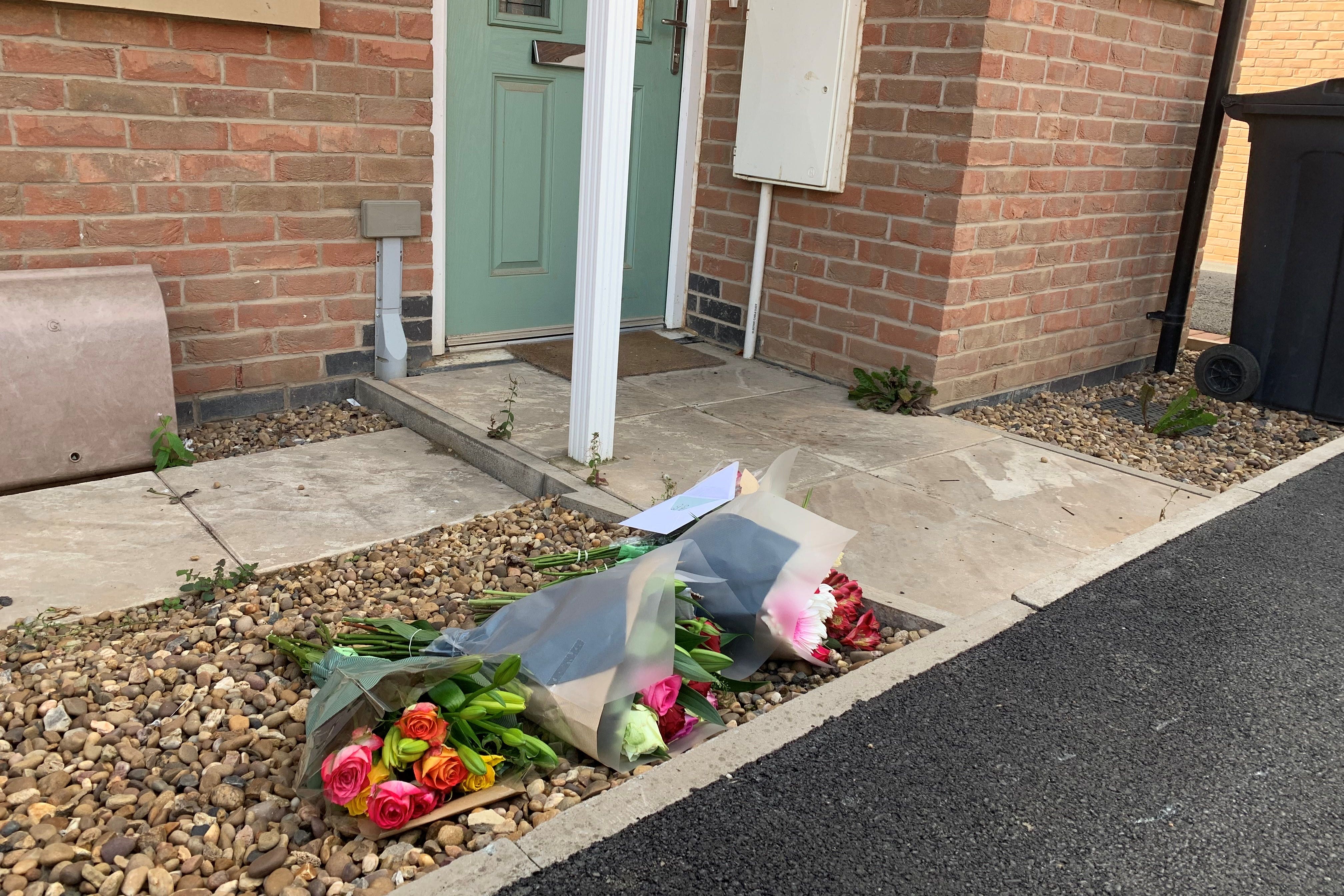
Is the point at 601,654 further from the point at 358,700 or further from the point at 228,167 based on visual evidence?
the point at 228,167

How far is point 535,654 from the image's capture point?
2094mm

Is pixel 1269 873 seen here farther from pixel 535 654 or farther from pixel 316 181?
pixel 316 181

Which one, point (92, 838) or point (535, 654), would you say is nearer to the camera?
point (92, 838)

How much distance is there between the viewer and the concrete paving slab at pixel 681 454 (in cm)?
343

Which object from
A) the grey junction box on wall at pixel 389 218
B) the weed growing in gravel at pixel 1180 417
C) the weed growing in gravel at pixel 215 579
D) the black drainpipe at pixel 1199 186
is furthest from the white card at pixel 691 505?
the black drainpipe at pixel 1199 186

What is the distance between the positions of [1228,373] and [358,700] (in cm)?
465

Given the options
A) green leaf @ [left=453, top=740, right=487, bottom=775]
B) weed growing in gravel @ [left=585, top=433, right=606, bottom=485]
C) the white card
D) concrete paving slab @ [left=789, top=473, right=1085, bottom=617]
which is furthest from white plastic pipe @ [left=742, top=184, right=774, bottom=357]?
green leaf @ [left=453, top=740, right=487, bottom=775]

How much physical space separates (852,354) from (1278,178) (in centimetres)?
209

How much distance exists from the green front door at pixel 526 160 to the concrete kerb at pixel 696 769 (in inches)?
103

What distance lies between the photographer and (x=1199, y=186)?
17.8 feet

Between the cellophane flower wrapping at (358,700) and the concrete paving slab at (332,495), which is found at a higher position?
the cellophane flower wrapping at (358,700)

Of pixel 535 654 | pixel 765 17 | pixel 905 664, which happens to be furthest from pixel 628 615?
→ pixel 765 17

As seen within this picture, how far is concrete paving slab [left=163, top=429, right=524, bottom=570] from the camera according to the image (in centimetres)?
306

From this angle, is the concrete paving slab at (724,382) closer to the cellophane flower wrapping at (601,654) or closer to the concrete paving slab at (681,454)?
the concrete paving slab at (681,454)
